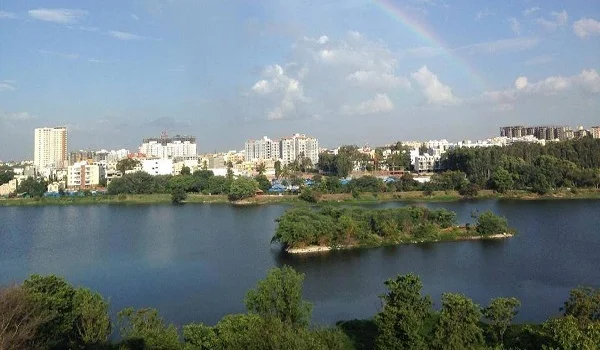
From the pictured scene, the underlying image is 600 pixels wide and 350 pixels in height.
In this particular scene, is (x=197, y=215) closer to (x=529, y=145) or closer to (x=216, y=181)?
(x=216, y=181)

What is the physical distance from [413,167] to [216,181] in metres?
8.56

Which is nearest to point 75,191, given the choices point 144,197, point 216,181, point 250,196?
point 144,197

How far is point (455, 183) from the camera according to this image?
1507cm

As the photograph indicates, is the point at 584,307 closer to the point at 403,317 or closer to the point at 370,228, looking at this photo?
the point at 403,317

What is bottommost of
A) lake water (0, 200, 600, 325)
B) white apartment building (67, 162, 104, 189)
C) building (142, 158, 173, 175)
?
lake water (0, 200, 600, 325)

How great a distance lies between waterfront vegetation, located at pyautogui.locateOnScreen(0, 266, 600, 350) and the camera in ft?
9.57

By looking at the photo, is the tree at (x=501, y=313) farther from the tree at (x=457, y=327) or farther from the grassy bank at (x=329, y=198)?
the grassy bank at (x=329, y=198)

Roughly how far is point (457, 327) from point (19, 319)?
2.69 m

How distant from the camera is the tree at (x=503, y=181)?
1445 cm

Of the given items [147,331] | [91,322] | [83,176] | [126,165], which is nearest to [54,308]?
[91,322]

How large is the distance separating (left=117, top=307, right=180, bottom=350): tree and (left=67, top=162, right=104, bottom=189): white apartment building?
15882mm

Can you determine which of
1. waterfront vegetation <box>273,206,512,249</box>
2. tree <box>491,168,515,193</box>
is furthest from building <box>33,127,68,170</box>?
waterfront vegetation <box>273,206,512,249</box>

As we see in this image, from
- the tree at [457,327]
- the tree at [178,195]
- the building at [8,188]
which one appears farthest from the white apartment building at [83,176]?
the tree at [457,327]

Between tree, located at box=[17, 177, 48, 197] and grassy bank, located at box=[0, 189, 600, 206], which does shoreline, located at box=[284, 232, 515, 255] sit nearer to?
grassy bank, located at box=[0, 189, 600, 206]
